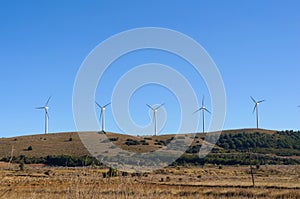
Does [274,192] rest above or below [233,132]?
below

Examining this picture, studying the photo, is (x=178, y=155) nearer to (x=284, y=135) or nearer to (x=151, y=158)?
(x=151, y=158)

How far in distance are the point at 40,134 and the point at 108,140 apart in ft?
105

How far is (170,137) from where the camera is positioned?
540ft

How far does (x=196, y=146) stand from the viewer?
141125 mm

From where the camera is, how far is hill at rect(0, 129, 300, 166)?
115 m

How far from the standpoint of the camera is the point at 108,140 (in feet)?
487

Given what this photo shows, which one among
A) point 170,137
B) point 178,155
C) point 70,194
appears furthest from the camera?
point 170,137

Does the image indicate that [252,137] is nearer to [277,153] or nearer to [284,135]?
[284,135]

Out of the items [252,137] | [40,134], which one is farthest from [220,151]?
[40,134]

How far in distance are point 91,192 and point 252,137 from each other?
14546cm

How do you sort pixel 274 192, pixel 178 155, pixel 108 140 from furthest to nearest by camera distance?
pixel 108 140 → pixel 178 155 → pixel 274 192

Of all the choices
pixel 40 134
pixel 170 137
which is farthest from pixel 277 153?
pixel 40 134

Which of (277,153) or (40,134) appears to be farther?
(40,134)

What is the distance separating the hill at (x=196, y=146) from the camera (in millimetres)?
114562
